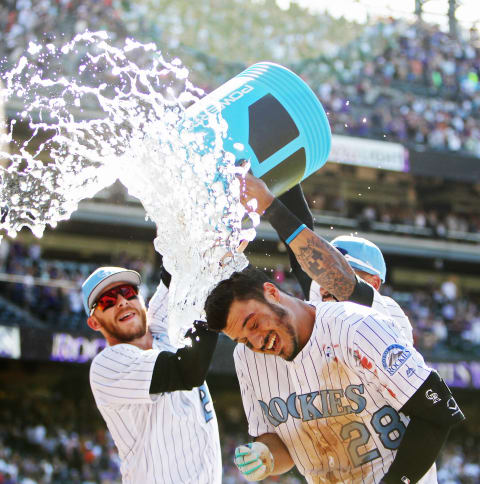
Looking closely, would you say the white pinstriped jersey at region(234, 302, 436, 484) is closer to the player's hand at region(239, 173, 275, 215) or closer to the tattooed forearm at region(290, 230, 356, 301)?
the tattooed forearm at region(290, 230, 356, 301)

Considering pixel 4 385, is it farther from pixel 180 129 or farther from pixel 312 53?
pixel 180 129

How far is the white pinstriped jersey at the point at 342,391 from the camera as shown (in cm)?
240

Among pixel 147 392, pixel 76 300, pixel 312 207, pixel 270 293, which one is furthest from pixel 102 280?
pixel 312 207

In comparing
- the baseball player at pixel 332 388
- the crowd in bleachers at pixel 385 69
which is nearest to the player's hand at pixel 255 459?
the baseball player at pixel 332 388

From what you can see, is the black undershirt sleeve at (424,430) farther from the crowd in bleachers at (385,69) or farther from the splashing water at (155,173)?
the crowd in bleachers at (385,69)

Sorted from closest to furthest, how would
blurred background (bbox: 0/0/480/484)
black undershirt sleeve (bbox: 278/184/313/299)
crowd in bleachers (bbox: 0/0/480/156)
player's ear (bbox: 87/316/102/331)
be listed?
black undershirt sleeve (bbox: 278/184/313/299)
player's ear (bbox: 87/316/102/331)
blurred background (bbox: 0/0/480/484)
crowd in bleachers (bbox: 0/0/480/156)

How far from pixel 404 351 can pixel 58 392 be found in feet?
47.4

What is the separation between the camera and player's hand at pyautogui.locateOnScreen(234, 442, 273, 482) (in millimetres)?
2752

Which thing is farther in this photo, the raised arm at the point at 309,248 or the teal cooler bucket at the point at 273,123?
the teal cooler bucket at the point at 273,123

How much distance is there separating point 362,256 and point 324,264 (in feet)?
1.80

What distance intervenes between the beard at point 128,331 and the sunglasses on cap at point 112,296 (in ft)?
0.27

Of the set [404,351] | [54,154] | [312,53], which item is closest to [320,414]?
[404,351]

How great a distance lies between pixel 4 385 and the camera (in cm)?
1622

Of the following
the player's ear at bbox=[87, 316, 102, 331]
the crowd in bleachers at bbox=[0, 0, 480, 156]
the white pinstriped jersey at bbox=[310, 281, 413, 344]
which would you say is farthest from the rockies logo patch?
the crowd in bleachers at bbox=[0, 0, 480, 156]
